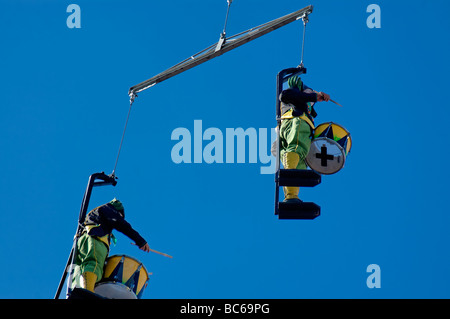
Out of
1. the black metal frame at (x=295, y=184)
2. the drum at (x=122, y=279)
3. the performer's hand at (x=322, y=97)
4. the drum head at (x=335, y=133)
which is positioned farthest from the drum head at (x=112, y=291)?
the performer's hand at (x=322, y=97)

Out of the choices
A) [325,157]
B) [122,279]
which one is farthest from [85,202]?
[325,157]

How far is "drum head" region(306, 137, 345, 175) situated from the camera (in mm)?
28281

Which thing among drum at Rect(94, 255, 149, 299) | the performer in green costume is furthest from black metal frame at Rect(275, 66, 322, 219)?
drum at Rect(94, 255, 149, 299)

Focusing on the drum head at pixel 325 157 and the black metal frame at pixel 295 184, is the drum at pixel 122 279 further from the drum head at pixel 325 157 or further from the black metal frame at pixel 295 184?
the drum head at pixel 325 157

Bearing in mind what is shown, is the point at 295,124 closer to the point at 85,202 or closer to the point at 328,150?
the point at 328,150

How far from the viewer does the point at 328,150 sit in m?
28.4

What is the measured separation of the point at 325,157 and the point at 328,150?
0.50 ft

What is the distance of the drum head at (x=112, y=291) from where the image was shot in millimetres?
26797

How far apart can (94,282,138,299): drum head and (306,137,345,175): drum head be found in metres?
4.41
